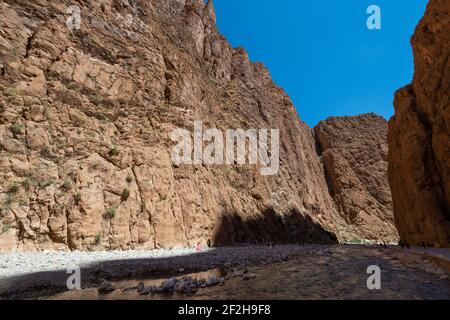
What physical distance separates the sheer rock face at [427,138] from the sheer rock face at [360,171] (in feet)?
127

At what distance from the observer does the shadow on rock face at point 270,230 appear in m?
25.5

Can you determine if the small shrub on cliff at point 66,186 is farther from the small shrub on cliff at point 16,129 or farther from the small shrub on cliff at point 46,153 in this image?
the small shrub on cliff at point 16,129

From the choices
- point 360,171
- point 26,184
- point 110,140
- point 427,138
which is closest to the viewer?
point 26,184

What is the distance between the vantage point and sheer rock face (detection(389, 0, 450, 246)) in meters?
15.7

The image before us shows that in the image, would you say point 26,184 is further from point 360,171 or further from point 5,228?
point 360,171

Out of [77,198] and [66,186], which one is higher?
[66,186]

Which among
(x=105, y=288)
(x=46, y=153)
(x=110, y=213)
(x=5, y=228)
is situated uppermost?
(x=46, y=153)

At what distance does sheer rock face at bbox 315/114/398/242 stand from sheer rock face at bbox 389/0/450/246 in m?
38.8

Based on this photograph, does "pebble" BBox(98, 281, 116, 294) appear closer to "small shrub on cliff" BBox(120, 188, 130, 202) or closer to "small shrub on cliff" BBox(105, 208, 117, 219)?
"small shrub on cliff" BBox(105, 208, 117, 219)

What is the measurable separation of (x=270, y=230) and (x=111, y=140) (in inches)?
754

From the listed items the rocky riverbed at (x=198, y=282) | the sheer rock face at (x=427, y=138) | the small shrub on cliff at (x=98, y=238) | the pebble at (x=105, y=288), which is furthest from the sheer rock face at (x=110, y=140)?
the sheer rock face at (x=427, y=138)

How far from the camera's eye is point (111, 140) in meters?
19.8

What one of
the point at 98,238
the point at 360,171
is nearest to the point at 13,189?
the point at 98,238
